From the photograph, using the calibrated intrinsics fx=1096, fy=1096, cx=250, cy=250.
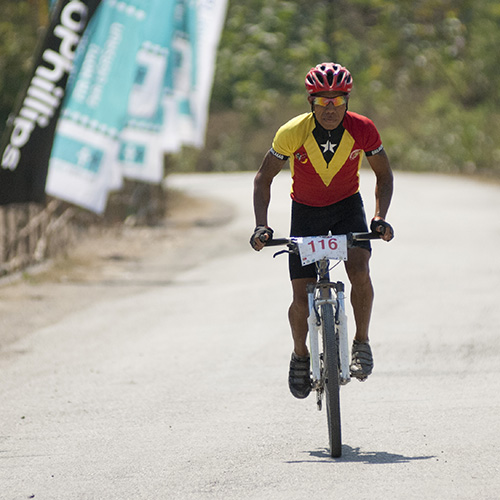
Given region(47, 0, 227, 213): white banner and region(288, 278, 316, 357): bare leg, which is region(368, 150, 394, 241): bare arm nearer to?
region(288, 278, 316, 357): bare leg

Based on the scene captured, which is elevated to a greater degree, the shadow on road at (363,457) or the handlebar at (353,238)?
the handlebar at (353,238)

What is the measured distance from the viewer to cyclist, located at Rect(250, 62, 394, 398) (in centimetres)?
608

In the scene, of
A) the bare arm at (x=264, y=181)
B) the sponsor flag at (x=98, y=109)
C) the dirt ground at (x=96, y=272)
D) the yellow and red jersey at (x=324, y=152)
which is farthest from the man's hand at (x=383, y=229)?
the sponsor flag at (x=98, y=109)

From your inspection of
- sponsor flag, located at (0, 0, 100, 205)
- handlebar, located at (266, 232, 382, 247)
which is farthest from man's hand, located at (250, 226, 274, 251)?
sponsor flag, located at (0, 0, 100, 205)

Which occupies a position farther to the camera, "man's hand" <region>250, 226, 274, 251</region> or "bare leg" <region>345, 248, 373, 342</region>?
"bare leg" <region>345, 248, 373, 342</region>

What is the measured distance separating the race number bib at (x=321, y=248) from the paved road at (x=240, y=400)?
108 cm

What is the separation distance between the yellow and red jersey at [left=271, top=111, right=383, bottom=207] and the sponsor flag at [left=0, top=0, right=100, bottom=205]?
26.6ft

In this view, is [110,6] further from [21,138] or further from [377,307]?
[377,307]

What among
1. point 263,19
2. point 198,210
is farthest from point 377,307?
point 263,19

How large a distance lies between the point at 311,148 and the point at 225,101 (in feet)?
174

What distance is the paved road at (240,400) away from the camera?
217 inches

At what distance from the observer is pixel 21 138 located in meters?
13.8

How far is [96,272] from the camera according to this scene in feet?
53.8

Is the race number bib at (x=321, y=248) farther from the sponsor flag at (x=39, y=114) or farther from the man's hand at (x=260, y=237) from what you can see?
the sponsor flag at (x=39, y=114)
